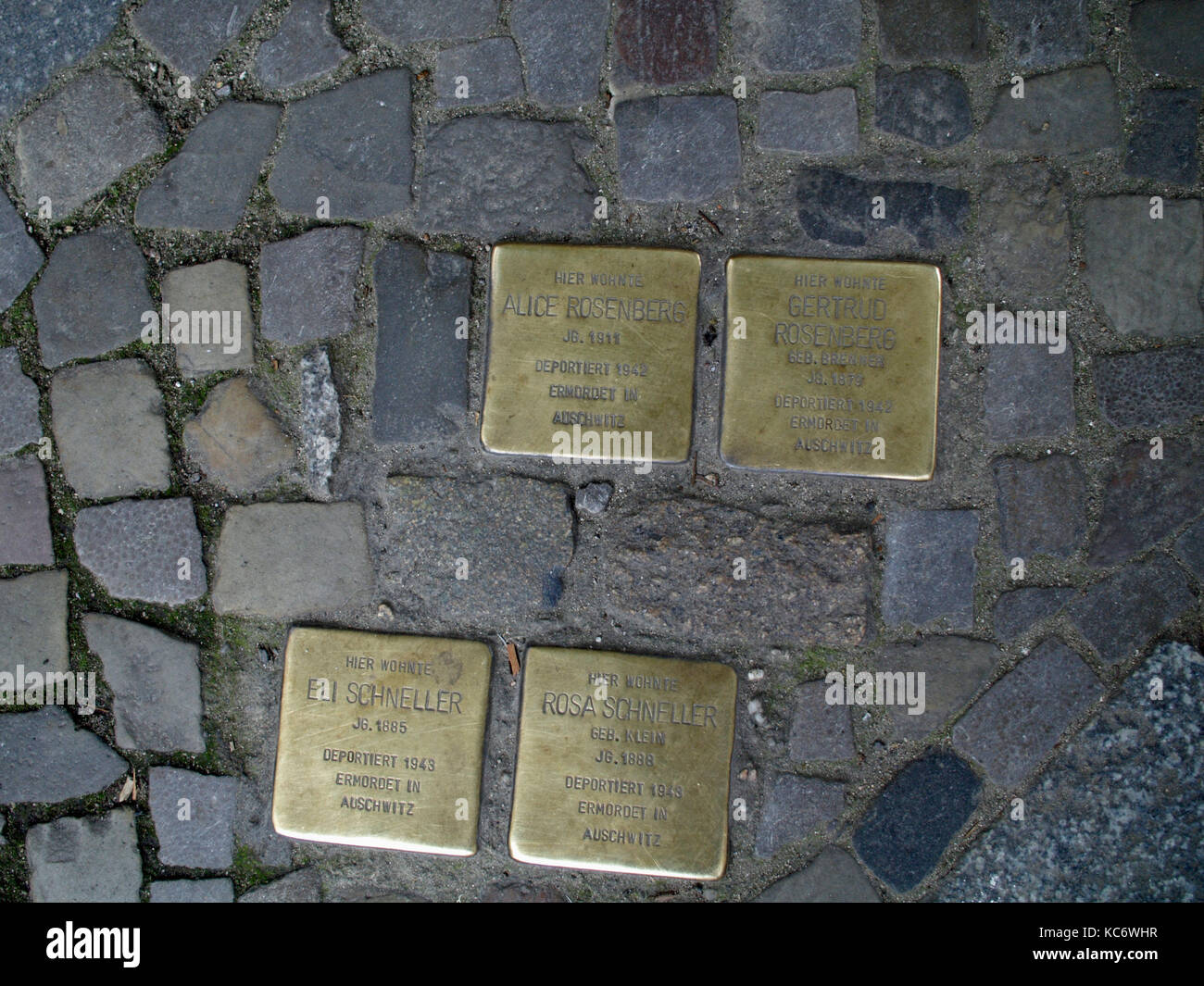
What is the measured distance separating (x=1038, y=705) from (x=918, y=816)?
51 centimetres

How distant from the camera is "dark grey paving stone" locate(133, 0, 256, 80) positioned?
2.30 meters

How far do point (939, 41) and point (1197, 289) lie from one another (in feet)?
3.55

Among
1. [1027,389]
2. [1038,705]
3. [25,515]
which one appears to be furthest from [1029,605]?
[25,515]

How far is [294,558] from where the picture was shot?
234 centimetres

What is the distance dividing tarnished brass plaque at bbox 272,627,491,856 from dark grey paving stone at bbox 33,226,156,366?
118 centimetres

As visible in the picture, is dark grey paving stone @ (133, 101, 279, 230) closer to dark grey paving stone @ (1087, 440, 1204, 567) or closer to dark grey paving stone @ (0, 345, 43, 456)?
dark grey paving stone @ (0, 345, 43, 456)

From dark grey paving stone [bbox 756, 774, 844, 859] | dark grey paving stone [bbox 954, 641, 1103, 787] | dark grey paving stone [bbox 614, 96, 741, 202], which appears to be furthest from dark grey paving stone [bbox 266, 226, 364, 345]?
dark grey paving stone [bbox 954, 641, 1103, 787]

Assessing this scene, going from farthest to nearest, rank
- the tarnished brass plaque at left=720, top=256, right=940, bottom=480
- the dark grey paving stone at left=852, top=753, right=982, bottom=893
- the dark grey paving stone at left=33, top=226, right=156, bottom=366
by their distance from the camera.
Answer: the dark grey paving stone at left=33, top=226, right=156, bottom=366
the dark grey paving stone at left=852, top=753, right=982, bottom=893
the tarnished brass plaque at left=720, top=256, right=940, bottom=480

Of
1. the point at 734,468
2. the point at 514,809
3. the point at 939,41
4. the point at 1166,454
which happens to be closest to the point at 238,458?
the point at 514,809

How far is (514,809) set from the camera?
7.29 feet

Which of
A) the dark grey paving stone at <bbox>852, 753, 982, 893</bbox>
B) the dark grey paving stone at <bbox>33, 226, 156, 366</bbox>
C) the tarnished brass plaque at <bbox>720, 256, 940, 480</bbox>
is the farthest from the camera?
the dark grey paving stone at <bbox>33, 226, 156, 366</bbox>

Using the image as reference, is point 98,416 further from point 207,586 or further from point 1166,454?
point 1166,454

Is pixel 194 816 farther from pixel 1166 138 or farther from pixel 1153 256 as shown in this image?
pixel 1166 138

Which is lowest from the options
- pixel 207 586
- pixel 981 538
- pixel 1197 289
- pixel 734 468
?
pixel 207 586
